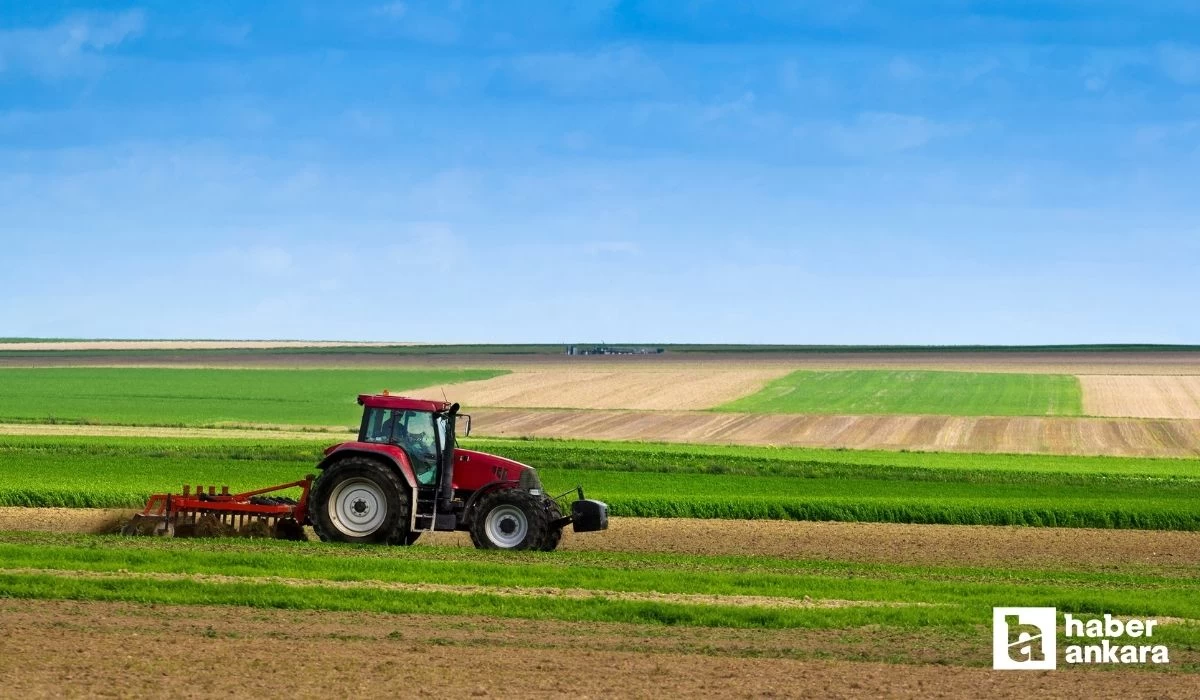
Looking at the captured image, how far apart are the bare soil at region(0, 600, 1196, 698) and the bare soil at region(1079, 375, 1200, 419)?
54.4 meters

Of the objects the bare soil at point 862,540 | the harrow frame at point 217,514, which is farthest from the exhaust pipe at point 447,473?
the harrow frame at point 217,514

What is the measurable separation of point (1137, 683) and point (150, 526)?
15.7m

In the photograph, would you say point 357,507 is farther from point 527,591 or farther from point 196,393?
point 196,393

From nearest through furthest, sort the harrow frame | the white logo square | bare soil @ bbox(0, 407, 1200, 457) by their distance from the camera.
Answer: the white logo square → the harrow frame → bare soil @ bbox(0, 407, 1200, 457)

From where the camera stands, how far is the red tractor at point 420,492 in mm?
22094

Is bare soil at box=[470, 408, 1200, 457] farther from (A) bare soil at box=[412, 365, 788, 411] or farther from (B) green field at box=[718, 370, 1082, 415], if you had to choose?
(A) bare soil at box=[412, 365, 788, 411]

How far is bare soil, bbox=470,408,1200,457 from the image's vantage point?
52844mm

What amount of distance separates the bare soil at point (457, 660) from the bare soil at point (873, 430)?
37569 mm

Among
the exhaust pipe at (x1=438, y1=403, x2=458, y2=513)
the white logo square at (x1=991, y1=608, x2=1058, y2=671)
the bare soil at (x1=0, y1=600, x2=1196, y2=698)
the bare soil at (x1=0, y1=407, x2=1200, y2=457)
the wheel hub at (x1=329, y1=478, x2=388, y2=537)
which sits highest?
the bare soil at (x1=0, y1=407, x2=1200, y2=457)

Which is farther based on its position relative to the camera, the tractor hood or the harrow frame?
the harrow frame

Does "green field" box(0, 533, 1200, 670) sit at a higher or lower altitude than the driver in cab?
lower

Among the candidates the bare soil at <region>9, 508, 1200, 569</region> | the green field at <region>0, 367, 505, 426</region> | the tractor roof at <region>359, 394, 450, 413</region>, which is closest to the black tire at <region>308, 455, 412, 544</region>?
the tractor roof at <region>359, 394, 450, 413</region>

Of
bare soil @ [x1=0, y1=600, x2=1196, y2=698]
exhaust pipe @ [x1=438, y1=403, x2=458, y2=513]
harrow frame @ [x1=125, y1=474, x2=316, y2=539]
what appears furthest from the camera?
harrow frame @ [x1=125, y1=474, x2=316, y2=539]

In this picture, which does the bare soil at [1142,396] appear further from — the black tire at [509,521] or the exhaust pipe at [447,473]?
the exhaust pipe at [447,473]
